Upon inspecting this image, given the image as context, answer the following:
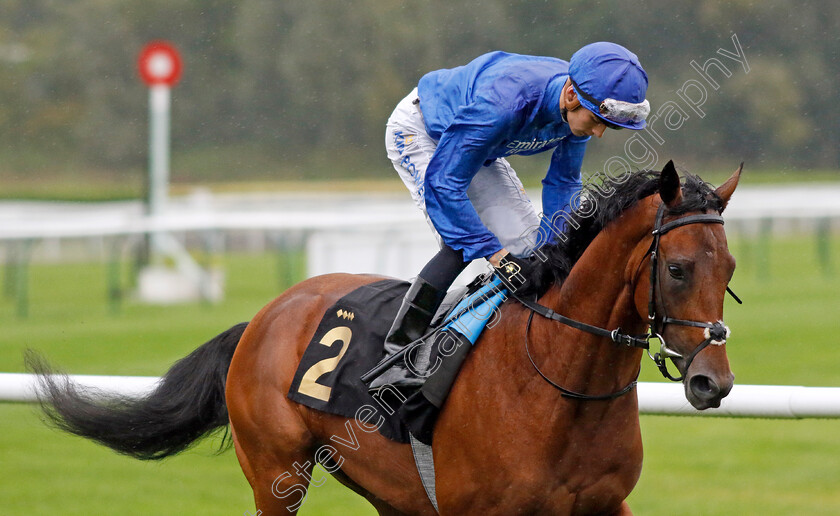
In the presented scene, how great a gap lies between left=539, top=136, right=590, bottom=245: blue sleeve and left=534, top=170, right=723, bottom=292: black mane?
29 centimetres

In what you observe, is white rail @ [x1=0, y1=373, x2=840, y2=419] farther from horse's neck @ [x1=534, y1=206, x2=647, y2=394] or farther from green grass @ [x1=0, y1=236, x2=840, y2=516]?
horse's neck @ [x1=534, y1=206, x2=647, y2=394]

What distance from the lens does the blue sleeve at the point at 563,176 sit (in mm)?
3162

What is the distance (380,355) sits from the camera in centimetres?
319

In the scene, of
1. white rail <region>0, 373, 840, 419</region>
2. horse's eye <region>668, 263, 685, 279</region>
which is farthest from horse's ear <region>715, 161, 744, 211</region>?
white rail <region>0, 373, 840, 419</region>

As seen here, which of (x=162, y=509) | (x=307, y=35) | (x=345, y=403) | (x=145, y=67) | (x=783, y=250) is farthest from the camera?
(x=307, y=35)

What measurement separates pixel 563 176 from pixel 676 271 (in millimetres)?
852

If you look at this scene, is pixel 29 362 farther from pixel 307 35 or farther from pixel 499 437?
pixel 307 35

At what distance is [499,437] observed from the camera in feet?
8.98

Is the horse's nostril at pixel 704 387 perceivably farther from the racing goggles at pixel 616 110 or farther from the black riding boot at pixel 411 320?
the black riding boot at pixel 411 320

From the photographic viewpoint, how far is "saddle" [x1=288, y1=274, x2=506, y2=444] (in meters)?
2.91

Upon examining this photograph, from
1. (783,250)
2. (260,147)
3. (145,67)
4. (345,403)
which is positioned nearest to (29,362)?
(345,403)

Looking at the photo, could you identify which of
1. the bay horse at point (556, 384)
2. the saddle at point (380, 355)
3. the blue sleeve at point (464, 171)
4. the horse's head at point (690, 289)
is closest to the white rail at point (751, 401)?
the bay horse at point (556, 384)

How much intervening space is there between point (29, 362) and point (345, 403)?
148 centimetres

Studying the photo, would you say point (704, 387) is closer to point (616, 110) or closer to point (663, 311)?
point (663, 311)
